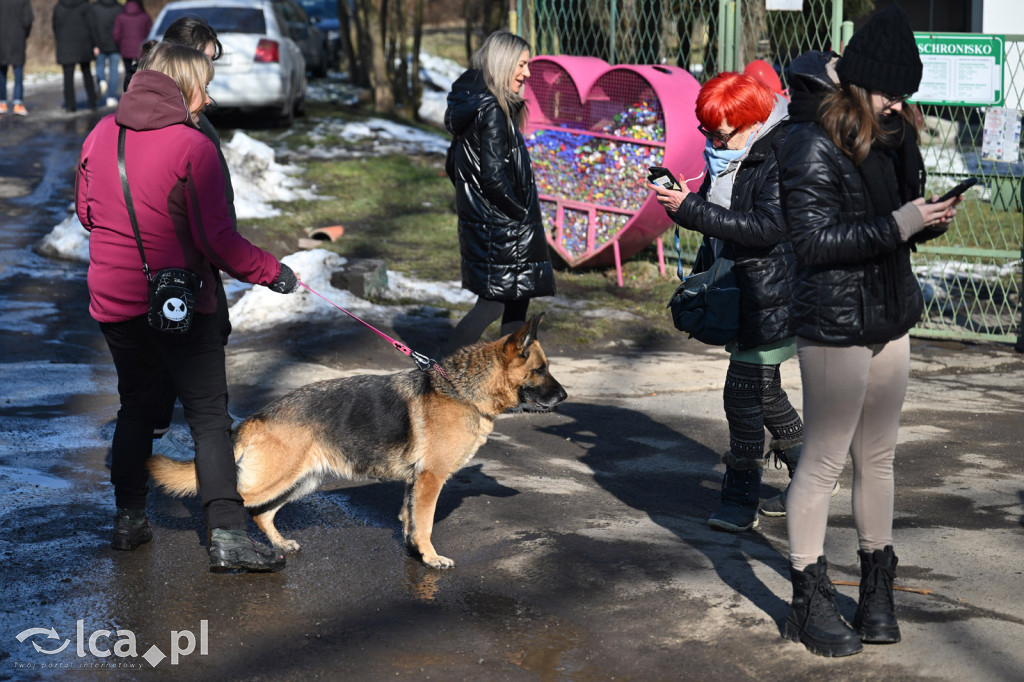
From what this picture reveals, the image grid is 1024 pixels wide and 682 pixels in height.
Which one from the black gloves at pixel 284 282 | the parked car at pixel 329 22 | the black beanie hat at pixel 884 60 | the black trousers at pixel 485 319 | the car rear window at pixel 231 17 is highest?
the parked car at pixel 329 22

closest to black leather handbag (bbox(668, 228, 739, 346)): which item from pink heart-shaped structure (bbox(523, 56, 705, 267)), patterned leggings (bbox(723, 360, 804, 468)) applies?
patterned leggings (bbox(723, 360, 804, 468))

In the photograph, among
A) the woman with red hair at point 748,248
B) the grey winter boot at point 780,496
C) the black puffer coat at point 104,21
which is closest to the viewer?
the woman with red hair at point 748,248

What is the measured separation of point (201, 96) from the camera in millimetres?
4180

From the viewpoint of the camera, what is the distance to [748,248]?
14.6 feet

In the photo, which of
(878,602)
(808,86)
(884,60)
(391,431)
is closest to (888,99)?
(884,60)

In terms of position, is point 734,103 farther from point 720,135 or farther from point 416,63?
point 416,63

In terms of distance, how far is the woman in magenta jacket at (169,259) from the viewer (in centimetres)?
392

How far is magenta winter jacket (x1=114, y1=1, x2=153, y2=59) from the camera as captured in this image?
1862 centimetres

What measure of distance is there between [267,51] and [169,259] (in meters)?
12.9

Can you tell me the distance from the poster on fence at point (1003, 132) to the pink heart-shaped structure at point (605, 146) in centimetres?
262

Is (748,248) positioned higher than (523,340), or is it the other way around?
(748,248)

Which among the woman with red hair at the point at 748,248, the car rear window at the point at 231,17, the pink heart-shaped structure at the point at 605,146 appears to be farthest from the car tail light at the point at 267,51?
the woman with red hair at the point at 748,248

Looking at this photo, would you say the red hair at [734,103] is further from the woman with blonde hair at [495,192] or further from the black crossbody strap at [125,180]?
the black crossbody strap at [125,180]

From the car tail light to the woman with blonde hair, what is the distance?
1039 centimetres
